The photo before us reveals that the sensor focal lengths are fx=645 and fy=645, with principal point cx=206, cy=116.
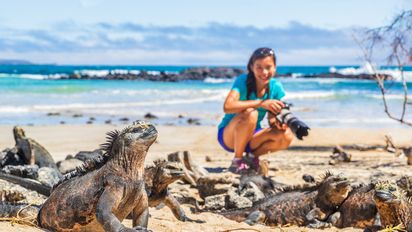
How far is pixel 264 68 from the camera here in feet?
25.8

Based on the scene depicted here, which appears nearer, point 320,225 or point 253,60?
point 320,225

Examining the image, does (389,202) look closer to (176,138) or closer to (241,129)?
(241,129)

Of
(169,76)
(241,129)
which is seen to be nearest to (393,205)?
(241,129)

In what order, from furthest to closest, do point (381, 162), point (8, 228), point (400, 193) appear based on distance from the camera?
1. point (381, 162)
2. point (400, 193)
3. point (8, 228)

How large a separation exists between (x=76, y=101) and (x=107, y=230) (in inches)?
883

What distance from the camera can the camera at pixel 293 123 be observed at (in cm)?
759

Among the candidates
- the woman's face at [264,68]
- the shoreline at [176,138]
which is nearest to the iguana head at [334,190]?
the woman's face at [264,68]

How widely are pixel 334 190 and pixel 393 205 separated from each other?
1.35 m

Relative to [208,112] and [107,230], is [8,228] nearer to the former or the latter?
[107,230]

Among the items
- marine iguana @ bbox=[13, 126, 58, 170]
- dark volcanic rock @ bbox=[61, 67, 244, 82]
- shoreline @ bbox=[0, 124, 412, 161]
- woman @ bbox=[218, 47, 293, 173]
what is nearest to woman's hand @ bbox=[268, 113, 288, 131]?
woman @ bbox=[218, 47, 293, 173]

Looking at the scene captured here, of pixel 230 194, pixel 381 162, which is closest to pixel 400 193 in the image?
pixel 230 194

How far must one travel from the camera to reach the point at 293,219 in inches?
235

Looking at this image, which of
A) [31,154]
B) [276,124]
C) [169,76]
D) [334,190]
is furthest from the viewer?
[169,76]

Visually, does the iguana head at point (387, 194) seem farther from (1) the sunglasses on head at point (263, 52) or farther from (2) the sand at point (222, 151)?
(1) the sunglasses on head at point (263, 52)
